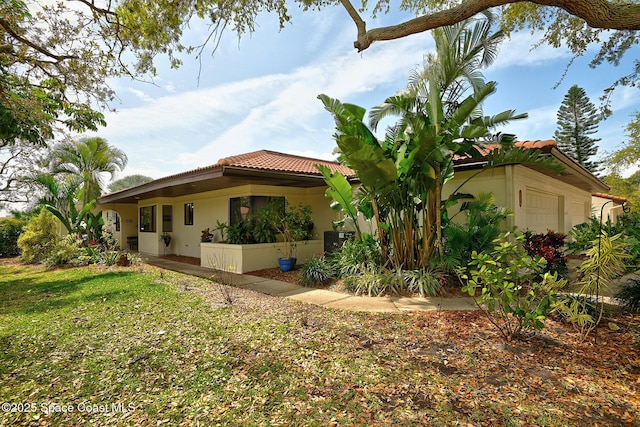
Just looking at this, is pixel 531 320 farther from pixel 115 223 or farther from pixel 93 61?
pixel 115 223

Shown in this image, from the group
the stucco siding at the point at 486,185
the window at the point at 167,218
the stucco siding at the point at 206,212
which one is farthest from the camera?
the window at the point at 167,218

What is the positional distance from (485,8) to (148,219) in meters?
17.7

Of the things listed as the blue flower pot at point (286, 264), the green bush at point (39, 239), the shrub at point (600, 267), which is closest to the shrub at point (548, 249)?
the shrub at point (600, 267)

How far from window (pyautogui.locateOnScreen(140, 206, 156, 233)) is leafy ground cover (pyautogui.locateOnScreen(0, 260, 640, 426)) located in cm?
1130

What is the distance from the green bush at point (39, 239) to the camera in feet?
42.9

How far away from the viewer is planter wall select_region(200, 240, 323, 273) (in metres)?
9.83

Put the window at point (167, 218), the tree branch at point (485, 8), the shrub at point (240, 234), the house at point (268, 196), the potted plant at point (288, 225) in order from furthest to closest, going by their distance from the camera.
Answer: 1. the window at point (167, 218)
2. the shrub at point (240, 234)
3. the potted plant at point (288, 225)
4. the house at point (268, 196)
5. the tree branch at point (485, 8)

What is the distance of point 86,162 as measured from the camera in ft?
50.2

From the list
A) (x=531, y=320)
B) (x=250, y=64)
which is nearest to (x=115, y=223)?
(x=250, y=64)

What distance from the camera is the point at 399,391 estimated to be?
294 cm

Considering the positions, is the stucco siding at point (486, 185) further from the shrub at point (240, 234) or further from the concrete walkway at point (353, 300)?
the shrub at point (240, 234)

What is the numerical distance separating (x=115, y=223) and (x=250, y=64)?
18294mm

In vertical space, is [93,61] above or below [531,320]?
above

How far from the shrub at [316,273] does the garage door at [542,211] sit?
5.89 metres
